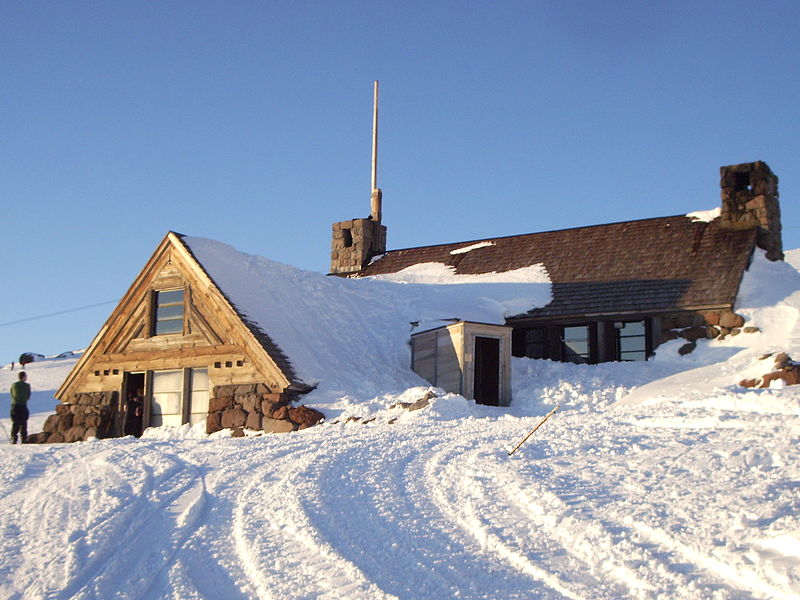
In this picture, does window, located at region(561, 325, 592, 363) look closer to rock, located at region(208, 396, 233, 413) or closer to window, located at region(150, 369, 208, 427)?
rock, located at region(208, 396, 233, 413)

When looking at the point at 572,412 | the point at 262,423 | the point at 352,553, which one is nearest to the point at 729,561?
the point at 352,553

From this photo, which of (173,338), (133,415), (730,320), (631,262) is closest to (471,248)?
(631,262)

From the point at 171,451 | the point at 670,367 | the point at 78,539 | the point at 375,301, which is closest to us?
the point at 78,539

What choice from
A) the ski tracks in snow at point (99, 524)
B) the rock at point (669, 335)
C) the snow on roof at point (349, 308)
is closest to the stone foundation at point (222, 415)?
the snow on roof at point (349, 308)

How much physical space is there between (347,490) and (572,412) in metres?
8.46

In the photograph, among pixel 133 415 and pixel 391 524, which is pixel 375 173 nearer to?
pixel 133 415

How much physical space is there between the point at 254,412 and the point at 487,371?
20.2 feet

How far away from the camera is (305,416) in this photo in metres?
16.0

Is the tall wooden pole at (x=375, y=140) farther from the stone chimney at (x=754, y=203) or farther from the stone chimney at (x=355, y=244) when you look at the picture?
the stone chimney at (x=754, y=203)

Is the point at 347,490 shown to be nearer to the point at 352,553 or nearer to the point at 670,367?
the point at 352,553

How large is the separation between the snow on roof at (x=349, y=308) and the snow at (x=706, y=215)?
14.3 ft

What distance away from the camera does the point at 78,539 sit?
716 cm

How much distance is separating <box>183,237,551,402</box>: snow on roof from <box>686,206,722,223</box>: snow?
4.36m

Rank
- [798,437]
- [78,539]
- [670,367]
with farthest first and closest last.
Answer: [670,367] < [798,437] < [78,539]
